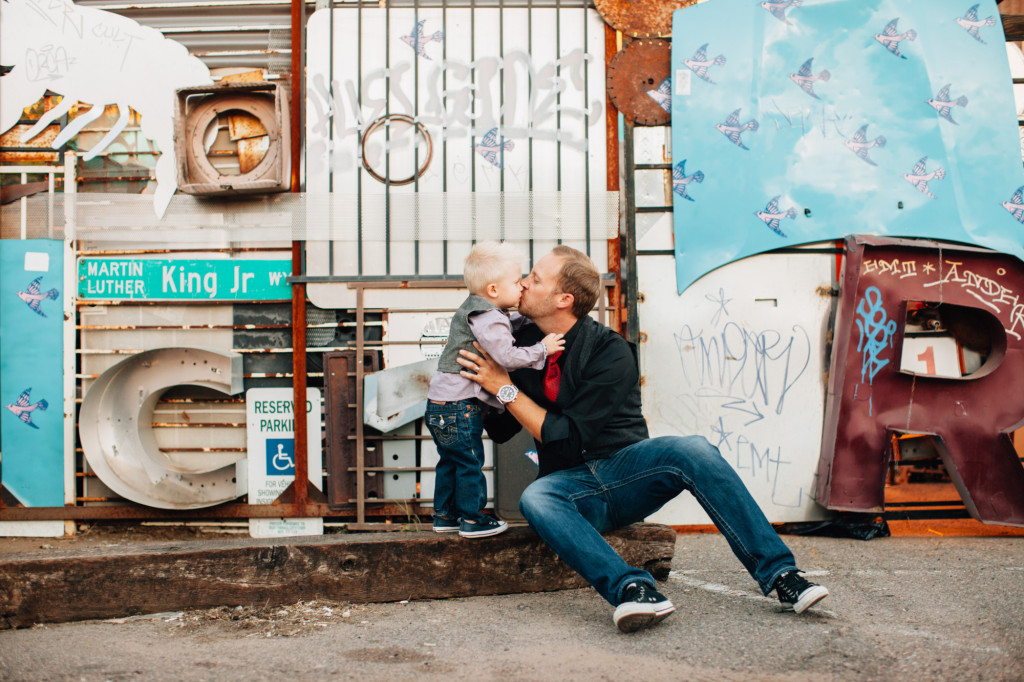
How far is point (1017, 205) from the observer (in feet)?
15.3

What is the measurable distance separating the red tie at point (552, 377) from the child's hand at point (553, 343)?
0.13 ft

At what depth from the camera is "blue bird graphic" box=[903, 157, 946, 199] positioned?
15.3ft

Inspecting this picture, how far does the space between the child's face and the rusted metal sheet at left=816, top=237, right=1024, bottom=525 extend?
7.99ft

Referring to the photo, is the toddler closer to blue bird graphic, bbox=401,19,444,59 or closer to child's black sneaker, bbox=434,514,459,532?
child's black sneaker, bbox=434,514,459,532

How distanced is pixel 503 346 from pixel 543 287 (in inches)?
12.5

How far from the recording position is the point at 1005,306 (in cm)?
464

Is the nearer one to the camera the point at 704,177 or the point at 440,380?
the point at 440,380

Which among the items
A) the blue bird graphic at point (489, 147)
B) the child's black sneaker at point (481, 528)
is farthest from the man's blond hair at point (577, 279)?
the blue bird graphic at point (489, 147)

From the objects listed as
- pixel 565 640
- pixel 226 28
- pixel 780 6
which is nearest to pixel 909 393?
pixel 780 6

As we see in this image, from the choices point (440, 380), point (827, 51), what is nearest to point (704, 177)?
point (827, 51)

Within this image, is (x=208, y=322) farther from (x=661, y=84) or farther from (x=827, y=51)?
(x=827, y=51)

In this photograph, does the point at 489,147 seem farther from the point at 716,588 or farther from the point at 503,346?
the point at 716,588

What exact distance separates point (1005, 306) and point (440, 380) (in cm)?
372

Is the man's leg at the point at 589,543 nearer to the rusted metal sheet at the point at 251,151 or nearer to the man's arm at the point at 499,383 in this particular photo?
the man's arm at the point at 499,383
